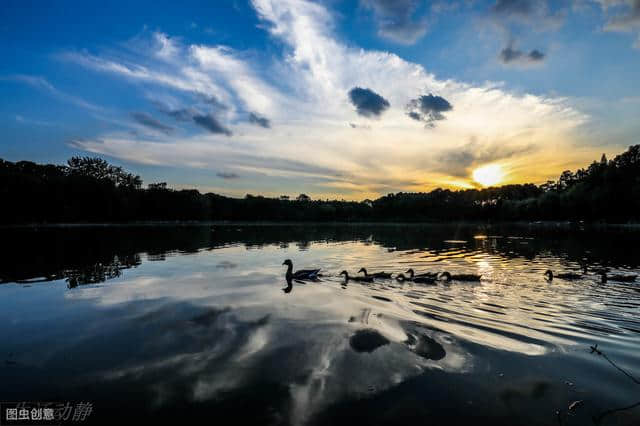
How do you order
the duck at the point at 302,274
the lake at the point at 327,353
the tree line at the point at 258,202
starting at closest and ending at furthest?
the lake at the point at 327,353, the duck at the point at 302,274, the tree line at the point at 258,202

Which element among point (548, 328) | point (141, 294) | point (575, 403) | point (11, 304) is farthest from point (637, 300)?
point (11, 304)

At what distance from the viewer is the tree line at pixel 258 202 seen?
100312 millimetres

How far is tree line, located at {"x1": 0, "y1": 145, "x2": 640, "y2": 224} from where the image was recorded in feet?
329

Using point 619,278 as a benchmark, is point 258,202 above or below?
above

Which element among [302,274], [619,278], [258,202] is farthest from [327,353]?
[258,202]

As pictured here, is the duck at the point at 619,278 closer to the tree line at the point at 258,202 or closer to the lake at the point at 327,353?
the lake at the point at 327,353

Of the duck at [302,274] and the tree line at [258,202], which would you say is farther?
the tree line at [258,202]

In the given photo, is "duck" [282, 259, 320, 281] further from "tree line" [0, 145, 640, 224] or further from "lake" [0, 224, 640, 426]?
"tree line" [0, 145, 640, 224]

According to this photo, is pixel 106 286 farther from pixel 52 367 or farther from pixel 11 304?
pixel 52 367

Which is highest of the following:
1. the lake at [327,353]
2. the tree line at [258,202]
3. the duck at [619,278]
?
the tree line at [258,202]

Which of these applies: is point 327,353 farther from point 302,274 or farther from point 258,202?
point 258,202

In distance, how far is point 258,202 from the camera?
166125 mm

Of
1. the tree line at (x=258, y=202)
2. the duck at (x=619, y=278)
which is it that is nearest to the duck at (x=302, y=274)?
the duck at (x=619, y=278)

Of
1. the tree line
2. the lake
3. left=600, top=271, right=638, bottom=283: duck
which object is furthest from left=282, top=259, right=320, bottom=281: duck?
the tree line
